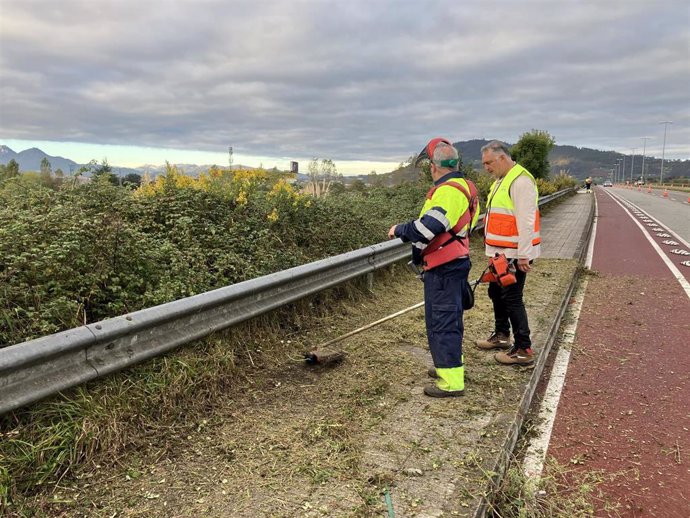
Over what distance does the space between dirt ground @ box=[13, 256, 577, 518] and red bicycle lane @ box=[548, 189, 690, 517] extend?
19.3 inches

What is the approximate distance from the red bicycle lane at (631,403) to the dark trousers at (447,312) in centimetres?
88

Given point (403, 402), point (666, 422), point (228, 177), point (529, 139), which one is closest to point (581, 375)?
point (666, 422)

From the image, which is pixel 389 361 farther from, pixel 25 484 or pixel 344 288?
pixel 25 484

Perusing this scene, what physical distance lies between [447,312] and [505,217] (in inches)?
48.1

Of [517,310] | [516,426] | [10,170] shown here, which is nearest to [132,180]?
[10,170]

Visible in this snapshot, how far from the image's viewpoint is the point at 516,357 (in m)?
4.60

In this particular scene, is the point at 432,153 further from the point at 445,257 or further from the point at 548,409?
the point at 548,409

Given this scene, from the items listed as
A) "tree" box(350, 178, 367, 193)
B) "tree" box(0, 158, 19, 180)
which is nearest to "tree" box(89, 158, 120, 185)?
"tree" box(0, 158, 19, 180)

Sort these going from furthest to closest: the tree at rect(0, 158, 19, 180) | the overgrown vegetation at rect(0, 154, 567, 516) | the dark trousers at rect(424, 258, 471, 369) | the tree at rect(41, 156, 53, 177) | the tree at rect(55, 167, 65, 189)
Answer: the tree at rect(0, 158, 19, 180) → the tree at rect(41, 156, 53, 177) → the tree at rect(55, 167, 65, 189) → the dark trousers at rect(424, 258, 471, 369) → the overgrown vegetation at rect(0, 154, 567, 516)

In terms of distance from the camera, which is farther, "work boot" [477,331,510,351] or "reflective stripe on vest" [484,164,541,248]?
"work boot" [477,331,510,351]

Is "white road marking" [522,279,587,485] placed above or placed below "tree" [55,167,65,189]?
below

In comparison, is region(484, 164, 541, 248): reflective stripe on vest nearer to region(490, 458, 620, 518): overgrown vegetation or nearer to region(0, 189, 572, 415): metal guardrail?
region(0, 189, 572, 415): metal guardrail

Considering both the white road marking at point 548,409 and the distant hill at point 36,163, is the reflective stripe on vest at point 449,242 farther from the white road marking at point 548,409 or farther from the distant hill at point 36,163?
the distant hill at point 36,163

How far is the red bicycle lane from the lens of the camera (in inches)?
117
